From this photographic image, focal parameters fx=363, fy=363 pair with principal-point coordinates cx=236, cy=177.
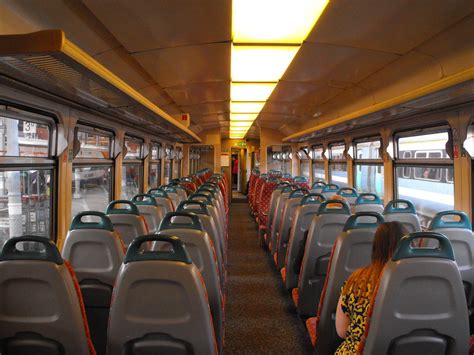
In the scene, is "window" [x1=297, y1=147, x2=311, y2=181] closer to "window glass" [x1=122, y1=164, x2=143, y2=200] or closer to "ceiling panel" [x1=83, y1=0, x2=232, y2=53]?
"window glass" [x1=122, y1=164, x2=143, y2=200]

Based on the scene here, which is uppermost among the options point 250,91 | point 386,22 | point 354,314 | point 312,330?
point 250,91

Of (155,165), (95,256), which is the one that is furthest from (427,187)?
(155,165)

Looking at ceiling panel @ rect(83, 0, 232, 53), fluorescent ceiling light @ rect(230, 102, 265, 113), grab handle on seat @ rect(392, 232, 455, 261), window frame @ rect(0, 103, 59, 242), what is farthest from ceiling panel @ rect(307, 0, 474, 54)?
fluorescent ceiling light @ rect(230, 102, 265, 113)

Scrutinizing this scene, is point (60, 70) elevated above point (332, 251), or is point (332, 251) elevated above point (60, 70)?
point (60, 70)

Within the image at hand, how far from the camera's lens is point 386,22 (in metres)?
2.79

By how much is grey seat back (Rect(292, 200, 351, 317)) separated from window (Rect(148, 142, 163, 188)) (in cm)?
617

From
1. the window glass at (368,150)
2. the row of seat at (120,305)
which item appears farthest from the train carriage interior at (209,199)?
the window glass at (368,150)

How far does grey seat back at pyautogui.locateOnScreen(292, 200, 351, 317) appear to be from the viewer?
3223 millimetres

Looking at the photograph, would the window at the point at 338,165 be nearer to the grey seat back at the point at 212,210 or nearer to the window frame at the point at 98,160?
the grey seat back at the point at 212,210

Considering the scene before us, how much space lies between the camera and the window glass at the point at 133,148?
671 cm

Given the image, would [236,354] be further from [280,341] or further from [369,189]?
[369,189]

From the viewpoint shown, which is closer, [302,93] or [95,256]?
[95,256]

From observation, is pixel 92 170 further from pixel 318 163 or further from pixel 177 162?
pixel 177 162

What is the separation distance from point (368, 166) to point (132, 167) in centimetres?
466
